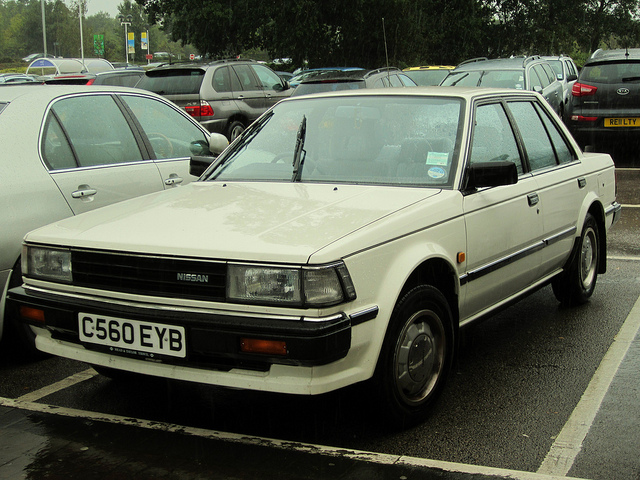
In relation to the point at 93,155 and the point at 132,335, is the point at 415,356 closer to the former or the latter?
the point at 132,335

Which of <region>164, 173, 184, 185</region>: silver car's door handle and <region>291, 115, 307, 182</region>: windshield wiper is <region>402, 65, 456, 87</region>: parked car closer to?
<region>164, 173, 184, 185</region>: silver car's door handle

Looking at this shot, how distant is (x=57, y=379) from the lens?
15.0ft

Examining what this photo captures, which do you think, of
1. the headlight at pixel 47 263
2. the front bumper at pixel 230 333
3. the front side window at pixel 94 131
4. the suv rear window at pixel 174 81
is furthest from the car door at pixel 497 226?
the suv rear window at pixel 174 81

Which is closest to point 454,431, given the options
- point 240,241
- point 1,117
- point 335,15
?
point 240,241

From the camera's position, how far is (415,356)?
369 cm

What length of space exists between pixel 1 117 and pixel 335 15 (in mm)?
28128

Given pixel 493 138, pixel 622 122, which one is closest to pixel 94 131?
pixel 493 138

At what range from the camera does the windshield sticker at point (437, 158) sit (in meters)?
4.27

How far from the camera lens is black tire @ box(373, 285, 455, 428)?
11.4ft

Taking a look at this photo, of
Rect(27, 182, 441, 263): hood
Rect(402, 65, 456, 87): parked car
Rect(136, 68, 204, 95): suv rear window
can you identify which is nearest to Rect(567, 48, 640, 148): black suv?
Rect(402, 65, 456, 87): parked car

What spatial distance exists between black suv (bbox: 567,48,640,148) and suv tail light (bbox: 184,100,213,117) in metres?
6.15

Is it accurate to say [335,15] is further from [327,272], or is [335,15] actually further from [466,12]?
[327,272]

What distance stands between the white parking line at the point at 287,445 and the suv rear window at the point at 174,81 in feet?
33.8

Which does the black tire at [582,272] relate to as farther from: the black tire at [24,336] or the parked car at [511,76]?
the parked car at [511,76]
